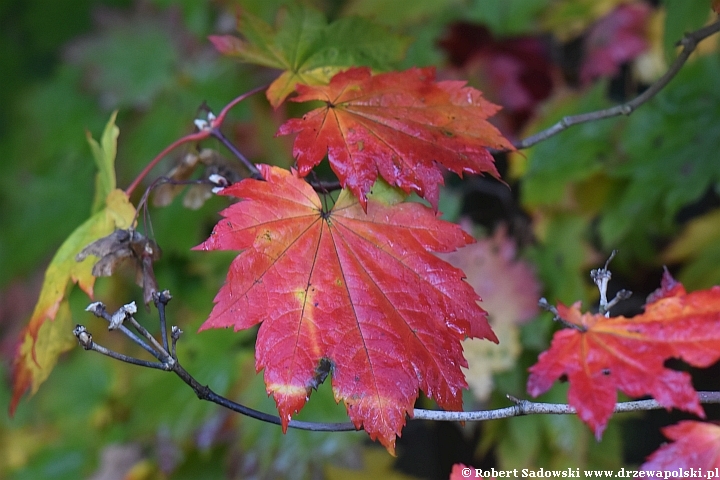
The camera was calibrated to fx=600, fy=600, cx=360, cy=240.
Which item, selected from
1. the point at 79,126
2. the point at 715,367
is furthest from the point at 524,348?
the point at 79,126

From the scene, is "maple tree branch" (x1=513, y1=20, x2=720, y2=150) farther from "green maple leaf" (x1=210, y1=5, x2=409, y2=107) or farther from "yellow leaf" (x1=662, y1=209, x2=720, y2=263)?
"yellow leaf" (x1=662, y1=209, x2=720, y2=263)

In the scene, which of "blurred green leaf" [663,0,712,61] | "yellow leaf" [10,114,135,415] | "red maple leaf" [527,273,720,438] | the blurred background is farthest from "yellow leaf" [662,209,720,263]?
"yellow leaf" [10,114,135,415]

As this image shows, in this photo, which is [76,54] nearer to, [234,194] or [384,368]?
[234,194]

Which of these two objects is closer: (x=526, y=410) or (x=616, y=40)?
(x=526, y=410)

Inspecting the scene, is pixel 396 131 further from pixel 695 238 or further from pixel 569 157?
pixel 695 238

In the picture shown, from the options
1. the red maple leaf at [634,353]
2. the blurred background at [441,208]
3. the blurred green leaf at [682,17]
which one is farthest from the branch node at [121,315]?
the blurred green leaf at [682,17]

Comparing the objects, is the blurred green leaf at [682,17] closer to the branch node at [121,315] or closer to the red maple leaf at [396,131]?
the red maple leaf at [396,131]

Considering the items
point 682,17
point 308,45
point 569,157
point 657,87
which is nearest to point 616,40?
point 569,157

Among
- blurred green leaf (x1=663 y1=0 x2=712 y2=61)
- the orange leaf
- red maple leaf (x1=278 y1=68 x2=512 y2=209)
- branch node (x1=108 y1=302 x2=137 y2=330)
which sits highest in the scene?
blurred green leaf (x1=663 y1=0 x2=712 y2=61)
